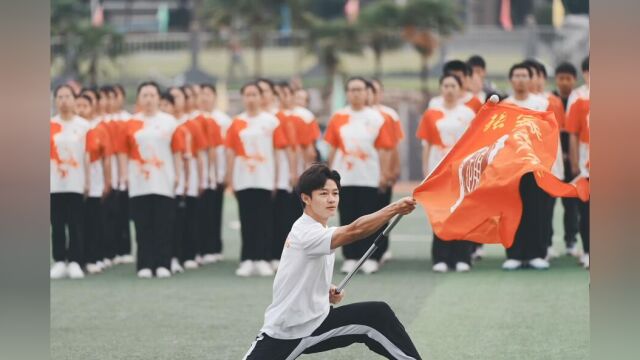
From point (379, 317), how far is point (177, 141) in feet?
19.2

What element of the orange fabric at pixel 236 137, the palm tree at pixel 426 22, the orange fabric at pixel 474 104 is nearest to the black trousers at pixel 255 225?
the orange fabric at pixel 236 137

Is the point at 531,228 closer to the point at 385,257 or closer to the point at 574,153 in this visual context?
the point at 574,153

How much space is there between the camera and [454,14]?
3247 cm

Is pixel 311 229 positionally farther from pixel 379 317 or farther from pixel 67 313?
pixel 67 313

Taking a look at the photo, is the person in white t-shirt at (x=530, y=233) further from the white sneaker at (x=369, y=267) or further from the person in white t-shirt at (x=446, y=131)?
the white sneaker at (x=369, y=267)

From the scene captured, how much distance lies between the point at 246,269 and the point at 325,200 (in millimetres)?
6017

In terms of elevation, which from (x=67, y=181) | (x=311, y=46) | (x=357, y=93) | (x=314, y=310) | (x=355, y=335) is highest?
(x=311, y=46)

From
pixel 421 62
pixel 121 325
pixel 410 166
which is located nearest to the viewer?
pixel 121 325

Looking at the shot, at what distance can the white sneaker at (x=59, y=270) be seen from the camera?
1173 cm

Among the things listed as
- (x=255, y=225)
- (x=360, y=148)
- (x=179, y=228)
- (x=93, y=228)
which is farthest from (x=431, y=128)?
(x=93, y=228)

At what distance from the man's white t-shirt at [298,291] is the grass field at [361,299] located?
5.66 ft

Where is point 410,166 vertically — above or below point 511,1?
below

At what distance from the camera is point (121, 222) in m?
13.0
